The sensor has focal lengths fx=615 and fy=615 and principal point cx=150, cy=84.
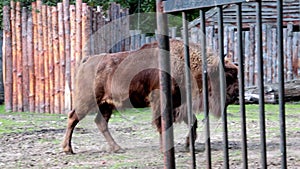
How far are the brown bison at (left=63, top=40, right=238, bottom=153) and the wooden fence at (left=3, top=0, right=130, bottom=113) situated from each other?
3948 millimetres

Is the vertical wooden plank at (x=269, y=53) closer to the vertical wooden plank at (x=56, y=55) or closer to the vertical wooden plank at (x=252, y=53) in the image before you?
the vertical wooden plank at (x=252, y=53)

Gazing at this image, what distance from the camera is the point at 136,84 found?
298 inches

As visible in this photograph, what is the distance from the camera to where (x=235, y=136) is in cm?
862

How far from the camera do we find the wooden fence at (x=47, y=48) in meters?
11.8

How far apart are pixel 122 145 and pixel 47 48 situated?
468 cm

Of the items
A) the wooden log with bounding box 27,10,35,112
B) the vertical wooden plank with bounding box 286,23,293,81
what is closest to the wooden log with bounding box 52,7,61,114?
the wooden log with bounding box 27,10,35,112

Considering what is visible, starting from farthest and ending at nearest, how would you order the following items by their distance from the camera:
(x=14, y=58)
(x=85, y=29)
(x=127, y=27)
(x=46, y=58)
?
(x=127, y=27)
(x=14, y=58)
(x=46, y=58)
(x=85, y=29)

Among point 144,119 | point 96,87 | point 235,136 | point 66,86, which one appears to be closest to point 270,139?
point 235,136

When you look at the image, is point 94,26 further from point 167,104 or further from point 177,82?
point 167,104

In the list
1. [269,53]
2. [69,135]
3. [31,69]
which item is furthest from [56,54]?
[269,53]

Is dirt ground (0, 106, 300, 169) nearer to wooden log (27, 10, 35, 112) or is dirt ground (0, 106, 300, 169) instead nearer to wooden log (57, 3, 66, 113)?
wooden log (57, 3, 66, 113)

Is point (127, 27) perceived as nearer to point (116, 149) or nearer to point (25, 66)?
point (25, 66)

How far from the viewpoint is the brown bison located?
24.2 ft

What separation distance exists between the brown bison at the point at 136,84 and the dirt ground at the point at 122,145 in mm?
367
